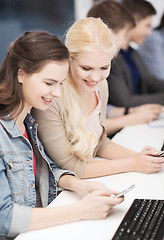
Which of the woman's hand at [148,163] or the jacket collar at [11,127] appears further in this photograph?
the woman's hand at [148,163]

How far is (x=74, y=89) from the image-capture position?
1449 mm

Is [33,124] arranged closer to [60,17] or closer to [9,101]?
[9,101]

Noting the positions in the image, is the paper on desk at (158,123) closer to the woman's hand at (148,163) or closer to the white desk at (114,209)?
the white desk at (114,209)

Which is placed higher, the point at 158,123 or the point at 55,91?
the point at 55,91

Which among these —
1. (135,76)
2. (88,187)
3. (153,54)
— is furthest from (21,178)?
(153,54)

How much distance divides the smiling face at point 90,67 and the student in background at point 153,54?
1.89 metres

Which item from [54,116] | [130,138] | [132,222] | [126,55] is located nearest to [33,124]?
[54,116]

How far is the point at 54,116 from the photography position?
1373 millimetres

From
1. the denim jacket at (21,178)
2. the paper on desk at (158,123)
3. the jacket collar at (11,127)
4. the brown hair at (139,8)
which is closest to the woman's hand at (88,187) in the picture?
the denim jacket at (21,178)

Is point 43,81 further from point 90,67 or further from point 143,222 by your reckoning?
point 143,222

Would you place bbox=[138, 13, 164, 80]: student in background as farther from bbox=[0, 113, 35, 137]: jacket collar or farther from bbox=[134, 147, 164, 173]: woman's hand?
bbox=[0, 113, 35, 137]: jacket collar

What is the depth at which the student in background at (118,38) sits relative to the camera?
6.97 ft

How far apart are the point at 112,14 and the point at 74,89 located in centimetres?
89

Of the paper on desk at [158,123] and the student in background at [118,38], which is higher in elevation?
the student in background at [118,38]
